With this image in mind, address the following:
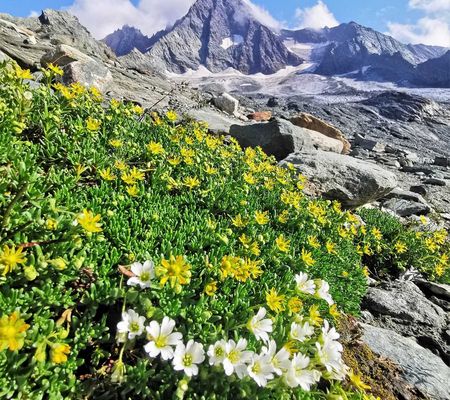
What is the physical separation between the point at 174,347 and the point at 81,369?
1.63 ft

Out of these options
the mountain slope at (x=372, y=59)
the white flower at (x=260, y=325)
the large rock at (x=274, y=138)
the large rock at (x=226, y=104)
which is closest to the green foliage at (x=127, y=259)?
the white flower at (x=260, y=325)

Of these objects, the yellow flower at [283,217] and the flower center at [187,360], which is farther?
the yellow flower at [283,217]

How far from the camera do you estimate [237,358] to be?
6.25ft

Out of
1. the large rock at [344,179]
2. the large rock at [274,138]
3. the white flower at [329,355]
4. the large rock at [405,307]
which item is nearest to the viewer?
the white flower at [329,355]

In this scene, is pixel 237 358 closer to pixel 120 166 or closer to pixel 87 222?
pixel 87 222

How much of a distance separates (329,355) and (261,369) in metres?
0.43

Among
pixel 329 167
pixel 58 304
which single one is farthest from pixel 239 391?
pixel 329 167

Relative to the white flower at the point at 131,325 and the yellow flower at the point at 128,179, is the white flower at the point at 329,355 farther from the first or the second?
the yellow flower at the point at 128,179

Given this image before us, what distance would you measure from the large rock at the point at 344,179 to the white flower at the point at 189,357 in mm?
4977

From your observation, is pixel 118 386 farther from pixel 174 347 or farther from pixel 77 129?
pixel 77 129

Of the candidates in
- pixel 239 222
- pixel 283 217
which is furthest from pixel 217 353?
pixel 283 217

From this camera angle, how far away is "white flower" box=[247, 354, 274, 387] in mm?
1834

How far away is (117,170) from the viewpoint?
3.47 meters

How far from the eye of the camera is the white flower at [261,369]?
1834 millimetres
